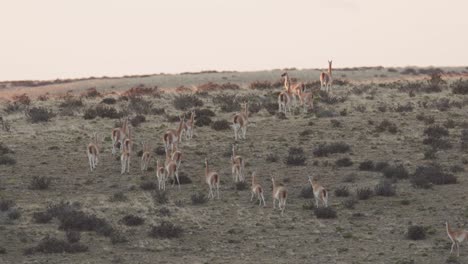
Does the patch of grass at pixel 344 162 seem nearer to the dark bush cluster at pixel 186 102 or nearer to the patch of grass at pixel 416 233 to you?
the patch of grass at pixel 416 233

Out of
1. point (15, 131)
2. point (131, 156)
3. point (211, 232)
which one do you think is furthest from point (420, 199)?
point (15, 131)

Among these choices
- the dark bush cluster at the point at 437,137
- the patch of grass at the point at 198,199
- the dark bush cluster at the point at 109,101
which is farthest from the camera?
the dark bush cluster at the point at 109,101

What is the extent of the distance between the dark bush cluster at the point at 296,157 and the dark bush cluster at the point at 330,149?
2.19ft

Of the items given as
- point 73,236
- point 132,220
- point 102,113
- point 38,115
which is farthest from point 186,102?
point 73,236

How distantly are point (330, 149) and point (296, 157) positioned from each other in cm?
199

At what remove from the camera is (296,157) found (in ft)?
112

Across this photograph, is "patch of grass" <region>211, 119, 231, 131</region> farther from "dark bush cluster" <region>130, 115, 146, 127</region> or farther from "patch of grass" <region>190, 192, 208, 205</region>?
"patch of grass" <region>190, 192, 208, 205</region>

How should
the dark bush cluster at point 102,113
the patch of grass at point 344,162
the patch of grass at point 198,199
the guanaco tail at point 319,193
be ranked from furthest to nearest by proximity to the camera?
the dark bush cluster at point 102,113 → the patch of grass at point 344,162 → the patch of grass at point 198,199 → the guanaco tail at point 319,193

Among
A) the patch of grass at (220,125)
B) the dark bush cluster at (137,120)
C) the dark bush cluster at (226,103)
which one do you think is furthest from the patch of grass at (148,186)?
the dark bush cluster at (226,103)

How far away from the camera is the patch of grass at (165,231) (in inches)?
996

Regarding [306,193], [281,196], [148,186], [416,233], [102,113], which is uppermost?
[102,113]

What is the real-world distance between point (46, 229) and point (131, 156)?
950 centimetres

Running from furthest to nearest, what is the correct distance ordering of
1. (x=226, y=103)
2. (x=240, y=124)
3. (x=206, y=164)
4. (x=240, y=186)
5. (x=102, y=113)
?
(x=226, y=103)
(x=102, y=113)
(x=240, y=124)
(x=240, y=186)
(x=206, y=164)

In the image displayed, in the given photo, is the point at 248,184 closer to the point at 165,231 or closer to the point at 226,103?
the point at 165,231
